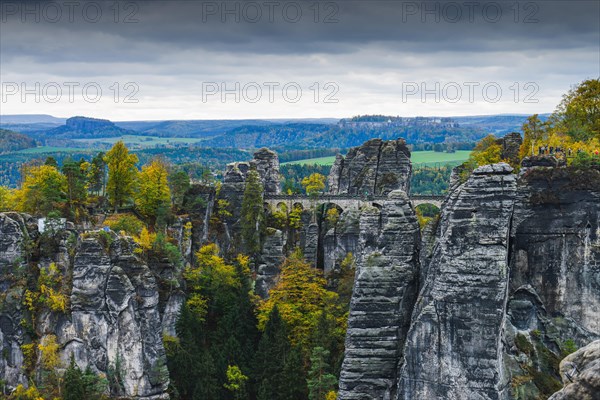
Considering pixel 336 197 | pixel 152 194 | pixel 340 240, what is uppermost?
pixel 152 194

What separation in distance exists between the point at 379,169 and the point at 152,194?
2549cm


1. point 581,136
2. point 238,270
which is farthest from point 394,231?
point 238,270

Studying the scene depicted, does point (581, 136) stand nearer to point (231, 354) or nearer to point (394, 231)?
point (394, 231)

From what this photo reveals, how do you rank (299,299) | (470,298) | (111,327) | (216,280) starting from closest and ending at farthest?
(470,298) → (111,327) → (299,299) → (216,280)

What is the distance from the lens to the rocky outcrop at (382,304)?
4491cm

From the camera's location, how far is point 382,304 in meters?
45.6

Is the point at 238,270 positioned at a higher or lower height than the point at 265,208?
lower

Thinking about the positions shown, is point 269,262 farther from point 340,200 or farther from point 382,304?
point 382,304

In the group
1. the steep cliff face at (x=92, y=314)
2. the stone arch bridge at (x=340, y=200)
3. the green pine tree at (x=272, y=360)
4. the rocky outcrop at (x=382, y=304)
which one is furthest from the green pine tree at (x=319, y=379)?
the stone arch bridge at (x=340, y=200)

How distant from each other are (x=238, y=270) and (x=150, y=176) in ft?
43.3

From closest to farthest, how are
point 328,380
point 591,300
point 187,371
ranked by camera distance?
point 591,300 → point 328,380 → point 187,371

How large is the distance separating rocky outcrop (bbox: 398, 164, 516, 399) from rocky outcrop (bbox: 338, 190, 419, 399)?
11.7 ft

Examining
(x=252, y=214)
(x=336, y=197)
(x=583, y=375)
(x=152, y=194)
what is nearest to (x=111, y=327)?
(x=152, y=194)

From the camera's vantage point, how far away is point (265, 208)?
294 feet
